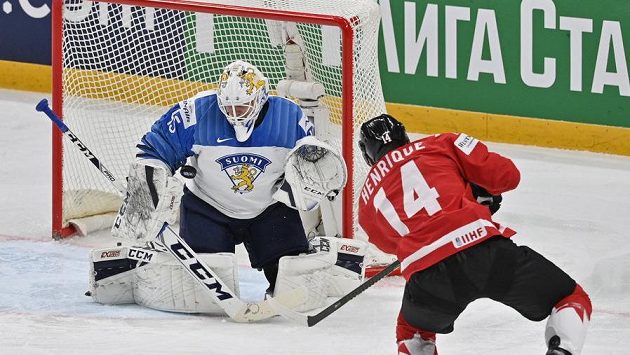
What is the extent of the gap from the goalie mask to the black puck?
0.20 metres

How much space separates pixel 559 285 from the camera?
481cm

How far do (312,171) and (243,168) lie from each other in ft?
0.80

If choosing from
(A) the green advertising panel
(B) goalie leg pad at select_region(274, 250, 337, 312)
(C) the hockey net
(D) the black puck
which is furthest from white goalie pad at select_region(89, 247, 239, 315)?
(A) the green advertising panel

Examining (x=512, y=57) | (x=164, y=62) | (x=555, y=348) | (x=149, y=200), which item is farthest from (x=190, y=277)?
(x=512, y=57)

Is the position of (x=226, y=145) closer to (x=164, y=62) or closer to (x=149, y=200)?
(x=149, y=200)

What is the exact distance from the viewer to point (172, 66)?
7621 mm

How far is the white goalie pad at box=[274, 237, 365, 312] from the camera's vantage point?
239 inches

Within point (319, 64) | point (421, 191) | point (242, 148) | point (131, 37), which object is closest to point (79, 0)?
point (131, 37)

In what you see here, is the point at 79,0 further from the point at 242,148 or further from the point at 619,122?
the point at 619,122

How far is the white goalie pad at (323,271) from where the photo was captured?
607 centimetres

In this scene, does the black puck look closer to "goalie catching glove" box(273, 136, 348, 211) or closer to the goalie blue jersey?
the goalie blue jersey

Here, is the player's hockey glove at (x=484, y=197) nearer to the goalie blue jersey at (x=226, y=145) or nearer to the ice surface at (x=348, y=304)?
the ice surface at (x=348, y=304)

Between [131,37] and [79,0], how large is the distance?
1.57 feet

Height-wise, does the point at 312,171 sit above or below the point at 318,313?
above
